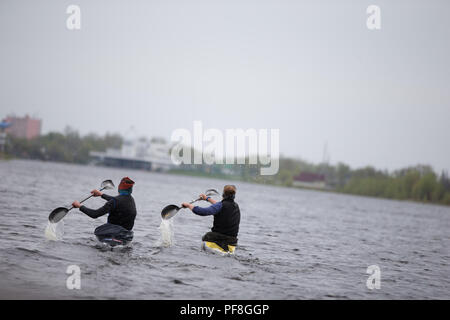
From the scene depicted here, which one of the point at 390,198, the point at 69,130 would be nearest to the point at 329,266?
the point at 390,198

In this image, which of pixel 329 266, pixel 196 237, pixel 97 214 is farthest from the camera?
pixel 196 237

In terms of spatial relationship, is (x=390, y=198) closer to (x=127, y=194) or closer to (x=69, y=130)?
(x=69, y=130)

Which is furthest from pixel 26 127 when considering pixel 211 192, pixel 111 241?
pixel 111 241

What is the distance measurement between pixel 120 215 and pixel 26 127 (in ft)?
540

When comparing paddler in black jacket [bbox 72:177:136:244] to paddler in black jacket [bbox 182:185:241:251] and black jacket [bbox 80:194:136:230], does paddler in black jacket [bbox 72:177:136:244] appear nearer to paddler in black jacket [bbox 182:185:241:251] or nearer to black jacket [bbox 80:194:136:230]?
black jacket [bbox 80:194:136:230]

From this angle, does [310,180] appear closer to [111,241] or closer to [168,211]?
[168,211]

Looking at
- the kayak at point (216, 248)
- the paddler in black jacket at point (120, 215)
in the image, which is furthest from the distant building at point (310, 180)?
the paddler in black jacket at point (120, 215)

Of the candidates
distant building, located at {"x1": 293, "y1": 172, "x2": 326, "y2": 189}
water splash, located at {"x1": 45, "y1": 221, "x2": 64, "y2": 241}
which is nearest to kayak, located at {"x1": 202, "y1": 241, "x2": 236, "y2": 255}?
water splash, located at {"x1": 45, "y1": 221, "x2": 64, "y2": 241}

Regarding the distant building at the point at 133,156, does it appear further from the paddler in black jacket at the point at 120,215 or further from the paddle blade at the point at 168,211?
the paddler in black jacket at the point at 120,215

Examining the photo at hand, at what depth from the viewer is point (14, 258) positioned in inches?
477

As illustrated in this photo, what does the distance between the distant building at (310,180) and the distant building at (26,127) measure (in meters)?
96.1

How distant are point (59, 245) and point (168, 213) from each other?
11.1ft

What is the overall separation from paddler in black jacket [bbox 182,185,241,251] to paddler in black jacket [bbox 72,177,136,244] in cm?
162

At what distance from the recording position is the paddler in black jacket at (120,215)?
1387 centimetres
